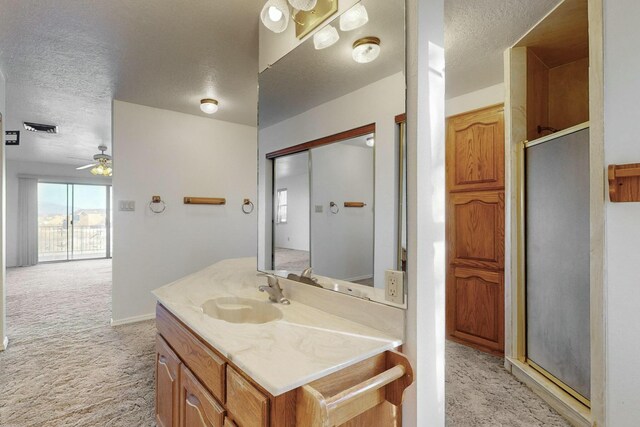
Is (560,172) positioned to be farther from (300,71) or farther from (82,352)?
(82,352)

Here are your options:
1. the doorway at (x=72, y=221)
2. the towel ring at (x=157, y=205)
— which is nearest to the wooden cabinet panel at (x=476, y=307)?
the towel ring at (x=157, y=205)

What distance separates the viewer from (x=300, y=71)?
1731 mm

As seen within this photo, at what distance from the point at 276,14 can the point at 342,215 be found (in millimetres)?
1118

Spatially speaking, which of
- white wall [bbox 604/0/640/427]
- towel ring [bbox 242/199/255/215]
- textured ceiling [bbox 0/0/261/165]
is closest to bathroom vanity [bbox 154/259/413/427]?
white wall [bbox 604/0/640/427]

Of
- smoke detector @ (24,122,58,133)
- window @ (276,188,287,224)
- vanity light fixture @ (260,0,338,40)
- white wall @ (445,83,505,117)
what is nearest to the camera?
vanity light fixture @ (260,0,338,40)

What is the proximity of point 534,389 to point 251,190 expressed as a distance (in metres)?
3.61

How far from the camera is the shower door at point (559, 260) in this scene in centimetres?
173

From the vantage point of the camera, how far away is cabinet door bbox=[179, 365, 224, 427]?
1005 millimetres

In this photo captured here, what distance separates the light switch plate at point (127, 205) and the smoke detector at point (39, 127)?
2.10 m

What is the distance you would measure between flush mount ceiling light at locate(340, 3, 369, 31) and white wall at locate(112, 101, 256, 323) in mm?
2928

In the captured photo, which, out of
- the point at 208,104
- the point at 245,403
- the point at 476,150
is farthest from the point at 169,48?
the point at 476,150

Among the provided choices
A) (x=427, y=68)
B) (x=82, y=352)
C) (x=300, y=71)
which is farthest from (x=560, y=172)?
(x=82, y=352)

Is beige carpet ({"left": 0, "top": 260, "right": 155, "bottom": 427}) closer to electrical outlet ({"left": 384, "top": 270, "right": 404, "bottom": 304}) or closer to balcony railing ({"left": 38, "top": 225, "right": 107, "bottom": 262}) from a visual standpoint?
electrical outlet ({"left": 384, "top": 270, "right": 404, "bottom": 304})

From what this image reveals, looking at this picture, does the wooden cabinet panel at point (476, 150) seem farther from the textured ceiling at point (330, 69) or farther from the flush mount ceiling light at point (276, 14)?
the flush mount ceiling light at point (276, 14)
